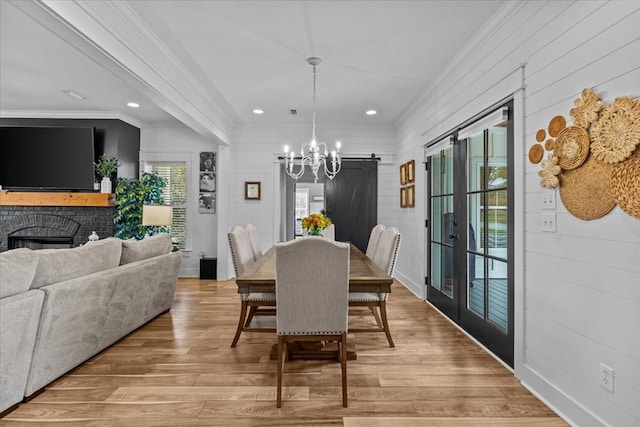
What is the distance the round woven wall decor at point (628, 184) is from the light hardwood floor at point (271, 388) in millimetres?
1253

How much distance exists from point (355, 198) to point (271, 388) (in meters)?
4.21

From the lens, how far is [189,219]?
19.6ft

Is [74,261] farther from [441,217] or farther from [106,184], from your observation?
[441,217]

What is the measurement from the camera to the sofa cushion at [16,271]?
194 centimetres

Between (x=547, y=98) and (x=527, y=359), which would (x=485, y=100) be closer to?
(x=547, y=98)

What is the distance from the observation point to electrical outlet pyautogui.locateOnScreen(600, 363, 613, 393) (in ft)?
5.45

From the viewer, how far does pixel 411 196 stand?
4984 millimetres

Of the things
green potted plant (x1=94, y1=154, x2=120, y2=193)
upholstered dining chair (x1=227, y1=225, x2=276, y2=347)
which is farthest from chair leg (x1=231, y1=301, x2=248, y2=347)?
green potted plant (x1=94, y1=154, x2=120, y2=193)

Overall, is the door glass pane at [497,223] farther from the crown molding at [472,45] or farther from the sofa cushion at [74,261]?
the sofa cushion at [74,261]

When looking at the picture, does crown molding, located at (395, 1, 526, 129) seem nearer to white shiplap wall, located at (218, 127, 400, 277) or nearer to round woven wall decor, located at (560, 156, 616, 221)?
round woven wall decor, located at (560, 156, 616, 221)

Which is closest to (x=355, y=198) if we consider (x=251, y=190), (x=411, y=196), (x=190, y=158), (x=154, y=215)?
(x=411, y=196)

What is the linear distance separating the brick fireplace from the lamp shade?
1.02 metres

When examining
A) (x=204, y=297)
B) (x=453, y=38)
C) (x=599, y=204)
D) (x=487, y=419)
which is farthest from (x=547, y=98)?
(x=204, y=297)

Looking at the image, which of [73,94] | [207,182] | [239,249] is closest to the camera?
[239,249]
